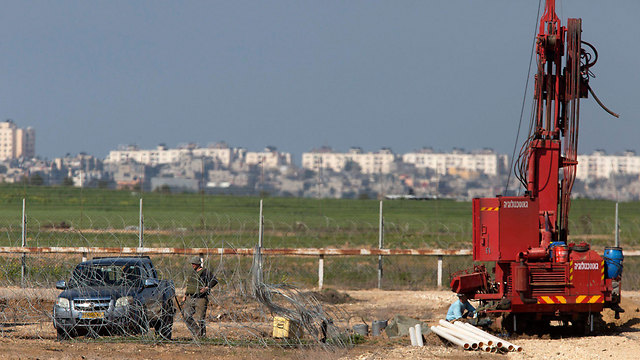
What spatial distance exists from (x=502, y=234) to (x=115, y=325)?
675 cm

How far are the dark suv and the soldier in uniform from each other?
14.1 inches

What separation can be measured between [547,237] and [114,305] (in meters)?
7.63

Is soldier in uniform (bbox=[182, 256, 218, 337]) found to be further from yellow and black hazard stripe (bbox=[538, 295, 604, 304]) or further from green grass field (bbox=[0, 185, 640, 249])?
yellow and black hazard stripe (bbox=[538, 295, 604, 304])

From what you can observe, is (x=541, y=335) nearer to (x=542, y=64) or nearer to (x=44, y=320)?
(x=542, y=64)

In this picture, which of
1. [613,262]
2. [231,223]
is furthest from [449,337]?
[231,223]

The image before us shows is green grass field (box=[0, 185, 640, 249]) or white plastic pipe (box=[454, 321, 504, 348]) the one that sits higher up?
green grass field (box=[0, 185, 640, 249])

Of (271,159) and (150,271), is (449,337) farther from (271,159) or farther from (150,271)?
(271,159)

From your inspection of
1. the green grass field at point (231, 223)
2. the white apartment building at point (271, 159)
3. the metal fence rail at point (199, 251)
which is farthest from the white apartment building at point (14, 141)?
the metal fence rail at point (199, 251)

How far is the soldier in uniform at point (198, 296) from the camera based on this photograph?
43.8 ft

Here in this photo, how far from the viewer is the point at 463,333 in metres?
13.7

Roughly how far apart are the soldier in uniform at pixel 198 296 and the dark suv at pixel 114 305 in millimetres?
357

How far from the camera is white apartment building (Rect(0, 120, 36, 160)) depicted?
10381 cm

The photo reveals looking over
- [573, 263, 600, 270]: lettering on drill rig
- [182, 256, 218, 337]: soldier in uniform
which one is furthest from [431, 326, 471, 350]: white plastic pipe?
[182, 256, 218, 337]: soldier in uniform

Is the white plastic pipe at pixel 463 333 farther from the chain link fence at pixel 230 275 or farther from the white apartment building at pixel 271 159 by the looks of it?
the white apartment building at pixel 271 159
